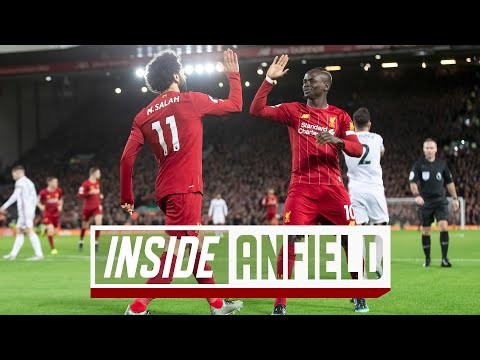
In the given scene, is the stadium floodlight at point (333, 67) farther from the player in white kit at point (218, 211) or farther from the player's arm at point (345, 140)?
the player's arm at point (345, 140)

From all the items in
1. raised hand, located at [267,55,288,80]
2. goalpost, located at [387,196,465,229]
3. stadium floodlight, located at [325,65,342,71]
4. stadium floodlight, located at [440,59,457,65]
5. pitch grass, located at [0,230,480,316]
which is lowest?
goalpost, located at [387,196,465,229]

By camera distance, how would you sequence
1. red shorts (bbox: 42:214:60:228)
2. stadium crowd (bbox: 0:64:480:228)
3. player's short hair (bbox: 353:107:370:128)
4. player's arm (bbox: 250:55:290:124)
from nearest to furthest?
player's arm (bbox: 250:55:290:124) < player's short hair (bbox: 353:107:370:128) < red shorts (bbox: 42:214:60:228) < stadium crowd (bbox: 0:64:480:228)

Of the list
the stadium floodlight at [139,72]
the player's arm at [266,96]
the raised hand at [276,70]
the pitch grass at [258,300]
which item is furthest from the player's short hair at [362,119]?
the stadium floodlight at [139,72]

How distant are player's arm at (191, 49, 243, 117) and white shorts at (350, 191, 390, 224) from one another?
3276 millimetres

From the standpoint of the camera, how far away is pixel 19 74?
32.1 meters

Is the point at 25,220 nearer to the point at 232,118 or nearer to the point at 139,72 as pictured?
the point at 139,72

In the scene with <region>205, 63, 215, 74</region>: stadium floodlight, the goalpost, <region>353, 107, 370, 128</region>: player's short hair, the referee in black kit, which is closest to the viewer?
<region>353, 107, 370, 128</region>: player's short hair

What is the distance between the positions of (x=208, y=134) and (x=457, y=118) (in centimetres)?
1156

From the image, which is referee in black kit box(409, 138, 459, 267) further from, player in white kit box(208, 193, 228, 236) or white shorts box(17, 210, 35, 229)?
player in white kit box(208, 193, 228, 236)

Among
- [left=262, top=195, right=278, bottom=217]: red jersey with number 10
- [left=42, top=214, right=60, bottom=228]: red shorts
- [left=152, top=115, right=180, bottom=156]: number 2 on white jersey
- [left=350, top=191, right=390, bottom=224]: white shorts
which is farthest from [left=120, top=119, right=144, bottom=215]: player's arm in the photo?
[left=262, top=195, right=278, bottom=217]: red jersey with number 10

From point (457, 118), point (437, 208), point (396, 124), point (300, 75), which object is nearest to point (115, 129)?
point (300, 75)

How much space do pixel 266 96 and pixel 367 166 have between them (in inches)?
118

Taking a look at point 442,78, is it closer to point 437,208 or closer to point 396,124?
point 396,124

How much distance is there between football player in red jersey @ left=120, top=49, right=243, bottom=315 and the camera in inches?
244
